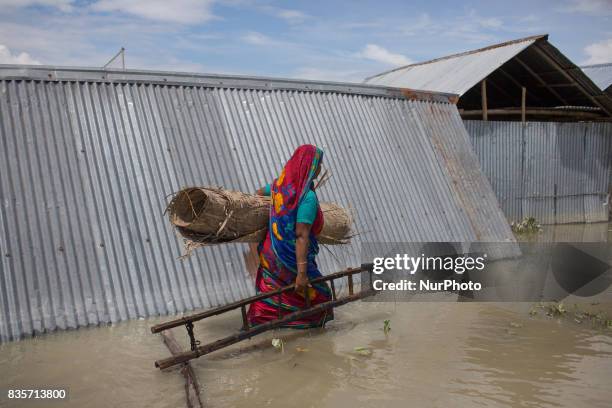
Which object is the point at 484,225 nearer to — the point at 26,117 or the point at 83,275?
the point at 83,275

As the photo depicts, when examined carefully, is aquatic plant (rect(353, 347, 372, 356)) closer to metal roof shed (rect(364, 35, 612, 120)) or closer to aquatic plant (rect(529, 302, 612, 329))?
aquatic plant (rect(529, 302, 612, 329))

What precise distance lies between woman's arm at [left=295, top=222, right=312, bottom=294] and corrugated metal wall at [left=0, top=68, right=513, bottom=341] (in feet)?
5.51

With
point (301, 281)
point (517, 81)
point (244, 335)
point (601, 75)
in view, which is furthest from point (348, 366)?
point (601, 75)

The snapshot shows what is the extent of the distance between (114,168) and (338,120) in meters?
3.53

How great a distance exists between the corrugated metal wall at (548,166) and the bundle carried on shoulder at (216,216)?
8.05m

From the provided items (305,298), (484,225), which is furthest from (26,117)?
(484,225)

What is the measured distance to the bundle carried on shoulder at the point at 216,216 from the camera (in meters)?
4.49

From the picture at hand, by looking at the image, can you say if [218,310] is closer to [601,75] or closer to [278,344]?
[278,344]

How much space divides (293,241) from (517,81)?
11667mm

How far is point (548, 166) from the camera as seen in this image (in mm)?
12938

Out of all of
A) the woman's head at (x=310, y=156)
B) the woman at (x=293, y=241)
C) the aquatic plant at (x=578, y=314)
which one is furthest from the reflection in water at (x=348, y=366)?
the woman's head at (x=310, y=156)

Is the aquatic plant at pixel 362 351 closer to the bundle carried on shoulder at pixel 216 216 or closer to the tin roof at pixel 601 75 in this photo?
the bundle carried on shoulder at pixel 216 216

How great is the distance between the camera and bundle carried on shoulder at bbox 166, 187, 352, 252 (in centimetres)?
449

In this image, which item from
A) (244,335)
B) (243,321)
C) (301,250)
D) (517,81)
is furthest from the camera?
(517,81)
